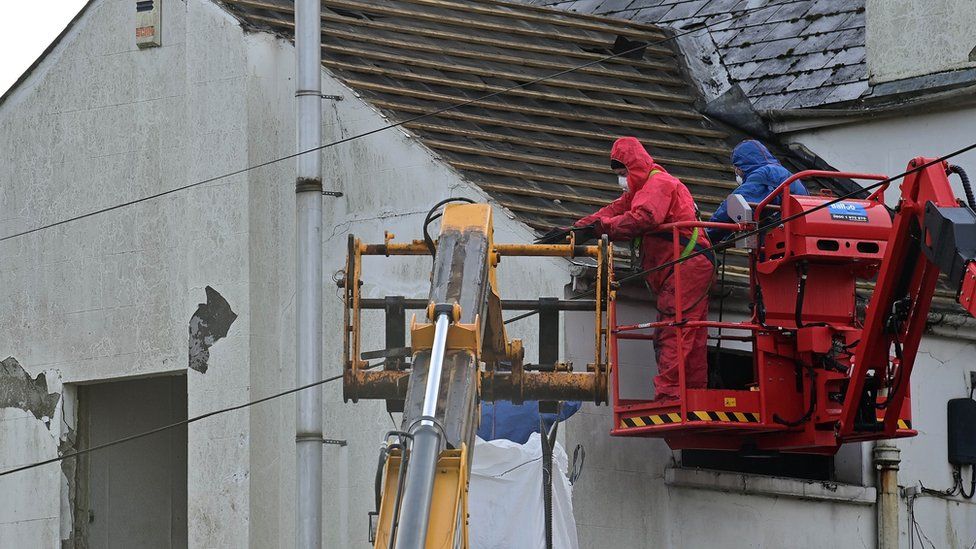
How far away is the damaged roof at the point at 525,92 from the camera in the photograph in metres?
14.9

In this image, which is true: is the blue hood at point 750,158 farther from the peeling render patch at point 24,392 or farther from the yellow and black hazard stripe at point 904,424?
the peeling render patch at point 24,392

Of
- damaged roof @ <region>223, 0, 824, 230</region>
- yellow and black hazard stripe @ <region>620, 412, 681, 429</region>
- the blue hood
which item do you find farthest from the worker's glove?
the blue hood

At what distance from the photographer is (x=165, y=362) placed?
15.3 meters

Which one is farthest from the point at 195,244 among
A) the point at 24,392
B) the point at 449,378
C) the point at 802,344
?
the point at 449,378

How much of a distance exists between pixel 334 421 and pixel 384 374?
4.29 metres

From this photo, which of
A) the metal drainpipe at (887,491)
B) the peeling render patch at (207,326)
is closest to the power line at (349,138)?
the peeling render patch at (207,326)

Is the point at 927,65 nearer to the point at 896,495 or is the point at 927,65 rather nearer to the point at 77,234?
the point at 896,495

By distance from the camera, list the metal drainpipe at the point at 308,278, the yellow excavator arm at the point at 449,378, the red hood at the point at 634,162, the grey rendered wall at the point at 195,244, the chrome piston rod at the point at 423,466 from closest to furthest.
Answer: the chrome piston rod at the point at 423,466 → the yellow excavator arm at the point at 449,378 → the red hood at the point at 634,162 → the metal drainpipe at the point at 308,278 → the grey rendered wall at the point at 195,244

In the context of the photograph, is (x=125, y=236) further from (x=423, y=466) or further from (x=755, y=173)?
(x=423, y=466)

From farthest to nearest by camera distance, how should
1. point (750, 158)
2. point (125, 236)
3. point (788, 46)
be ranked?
point (788, 46), point (125, 236), point (750, 158)

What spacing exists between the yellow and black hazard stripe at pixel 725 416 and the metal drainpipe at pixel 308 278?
121 inches

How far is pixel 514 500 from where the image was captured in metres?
12.3

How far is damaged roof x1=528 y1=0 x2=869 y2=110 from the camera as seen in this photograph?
17.8 meters

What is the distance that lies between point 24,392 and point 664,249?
6850 mm
